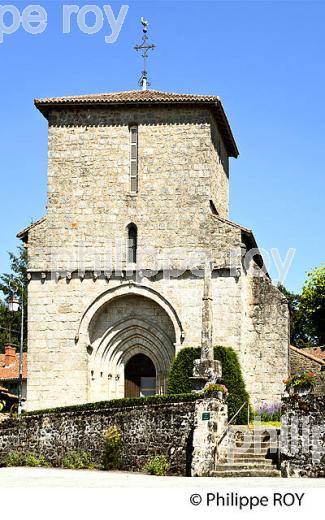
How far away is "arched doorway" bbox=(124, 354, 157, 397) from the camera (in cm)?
3725

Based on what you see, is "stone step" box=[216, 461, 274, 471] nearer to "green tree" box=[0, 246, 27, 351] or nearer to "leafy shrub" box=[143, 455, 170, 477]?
"leafy shrub" box=[143, 455, 170, 477]

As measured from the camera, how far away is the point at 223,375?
33938 mm

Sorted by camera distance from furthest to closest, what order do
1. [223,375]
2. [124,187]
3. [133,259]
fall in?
[124,187] < [133,259] < [223,375]

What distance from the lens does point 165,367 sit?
119ft

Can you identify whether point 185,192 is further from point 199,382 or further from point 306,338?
point 306,338

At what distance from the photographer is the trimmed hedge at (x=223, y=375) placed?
33.8m

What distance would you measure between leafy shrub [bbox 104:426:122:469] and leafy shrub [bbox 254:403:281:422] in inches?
274

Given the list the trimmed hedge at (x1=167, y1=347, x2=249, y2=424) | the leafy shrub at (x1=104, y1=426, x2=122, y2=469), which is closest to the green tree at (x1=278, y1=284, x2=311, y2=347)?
the trimmed hedge at (x1=167, y1=347, x2=249, y2=424)

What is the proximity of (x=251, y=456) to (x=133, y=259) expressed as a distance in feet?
37.7

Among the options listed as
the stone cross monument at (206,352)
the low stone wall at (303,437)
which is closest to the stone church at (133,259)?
the stone cross monument at (206,352)

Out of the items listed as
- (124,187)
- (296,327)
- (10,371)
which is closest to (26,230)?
(124,187)

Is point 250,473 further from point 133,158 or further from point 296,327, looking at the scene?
point 296,327

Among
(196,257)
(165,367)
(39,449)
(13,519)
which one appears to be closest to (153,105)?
(196,257)

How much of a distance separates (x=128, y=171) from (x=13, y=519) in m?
21.2
